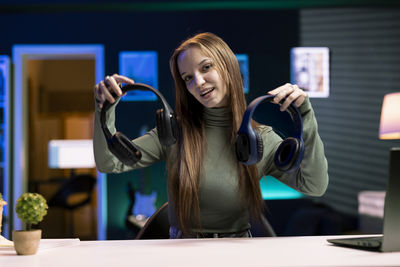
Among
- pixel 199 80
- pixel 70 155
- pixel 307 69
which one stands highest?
pixel 307 69

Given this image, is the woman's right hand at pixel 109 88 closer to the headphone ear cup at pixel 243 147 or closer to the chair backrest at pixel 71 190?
the headphone ear cup at pixel 243 147

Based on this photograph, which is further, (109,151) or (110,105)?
(109,151)

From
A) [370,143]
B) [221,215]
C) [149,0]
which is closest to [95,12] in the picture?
[149,0]

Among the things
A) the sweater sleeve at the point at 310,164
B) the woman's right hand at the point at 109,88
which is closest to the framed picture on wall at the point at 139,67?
the sweater sleeve at the point at 310,164

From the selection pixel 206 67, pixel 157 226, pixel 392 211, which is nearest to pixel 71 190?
pixel 157 226

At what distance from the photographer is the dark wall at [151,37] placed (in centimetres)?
478

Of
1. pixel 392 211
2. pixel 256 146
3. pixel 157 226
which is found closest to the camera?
pixel 392 211

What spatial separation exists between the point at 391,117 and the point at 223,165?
2211 millimetres

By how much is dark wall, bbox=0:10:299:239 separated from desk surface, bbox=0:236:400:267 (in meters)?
3.50

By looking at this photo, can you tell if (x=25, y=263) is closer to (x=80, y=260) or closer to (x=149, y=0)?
(x=80, y=260)

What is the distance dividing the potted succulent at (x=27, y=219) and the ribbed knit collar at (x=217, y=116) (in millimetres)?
797

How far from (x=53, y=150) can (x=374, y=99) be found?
13.2 feet

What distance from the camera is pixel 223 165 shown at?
1.70m

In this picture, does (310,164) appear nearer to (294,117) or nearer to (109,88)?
(294,117)
